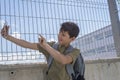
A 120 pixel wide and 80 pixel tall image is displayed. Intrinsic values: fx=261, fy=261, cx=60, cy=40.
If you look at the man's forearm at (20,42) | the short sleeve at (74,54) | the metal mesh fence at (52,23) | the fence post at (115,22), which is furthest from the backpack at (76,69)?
the fence post at (115,22)

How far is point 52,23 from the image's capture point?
3.84m

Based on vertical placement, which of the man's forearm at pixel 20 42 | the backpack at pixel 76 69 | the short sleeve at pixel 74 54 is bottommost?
the backpack at pixel 76 69

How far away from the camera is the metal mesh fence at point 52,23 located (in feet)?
11.3

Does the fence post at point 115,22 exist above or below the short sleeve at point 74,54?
above

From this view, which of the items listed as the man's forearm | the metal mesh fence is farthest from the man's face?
the metal mesh fence

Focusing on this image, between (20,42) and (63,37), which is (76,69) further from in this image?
(20,42)

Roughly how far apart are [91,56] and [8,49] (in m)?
1.45

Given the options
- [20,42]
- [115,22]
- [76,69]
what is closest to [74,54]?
[76,69]

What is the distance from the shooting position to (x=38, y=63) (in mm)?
3180

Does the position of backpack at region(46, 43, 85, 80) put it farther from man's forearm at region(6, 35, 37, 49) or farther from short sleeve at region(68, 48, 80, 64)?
man's forearm at region(6, 35, 37, 49)

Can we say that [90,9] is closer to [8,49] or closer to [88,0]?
[88,0]

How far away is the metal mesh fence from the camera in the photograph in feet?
11.3

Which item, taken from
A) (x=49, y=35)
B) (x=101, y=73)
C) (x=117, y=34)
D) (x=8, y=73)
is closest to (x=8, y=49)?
(x=8, y=73)

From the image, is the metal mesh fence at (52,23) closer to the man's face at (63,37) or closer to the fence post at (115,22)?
the fence post at (115,22)
